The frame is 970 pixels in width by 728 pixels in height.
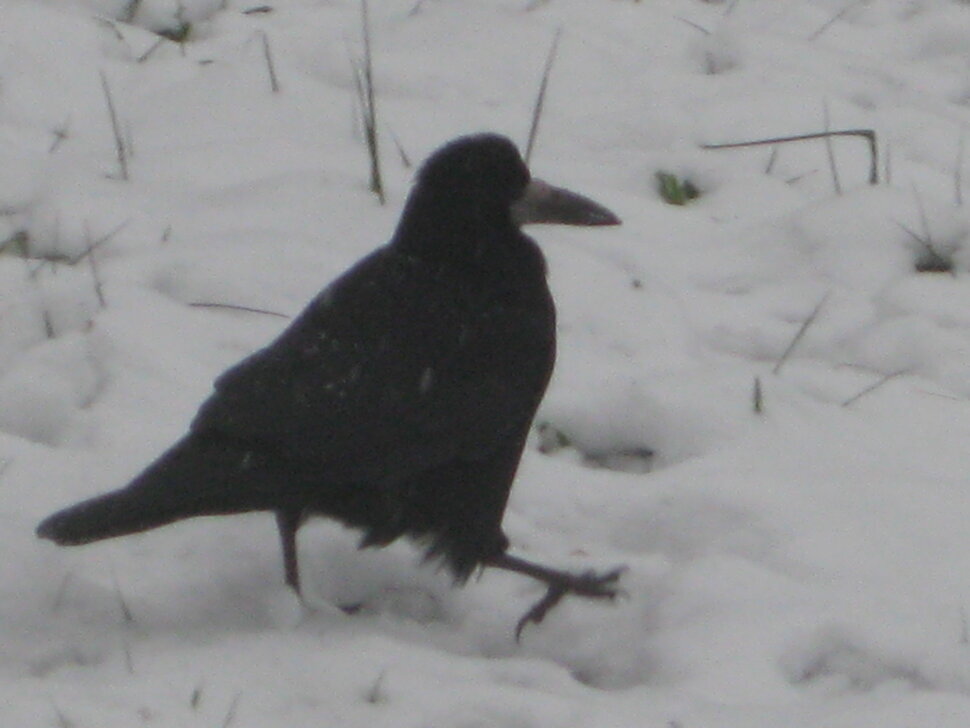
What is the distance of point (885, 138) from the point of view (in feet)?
16.9

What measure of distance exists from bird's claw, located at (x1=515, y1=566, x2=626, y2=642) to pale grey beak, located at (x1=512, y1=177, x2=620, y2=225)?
823mm

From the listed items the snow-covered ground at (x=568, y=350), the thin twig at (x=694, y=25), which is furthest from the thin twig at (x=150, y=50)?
the thin twig at (x=694, y=25)

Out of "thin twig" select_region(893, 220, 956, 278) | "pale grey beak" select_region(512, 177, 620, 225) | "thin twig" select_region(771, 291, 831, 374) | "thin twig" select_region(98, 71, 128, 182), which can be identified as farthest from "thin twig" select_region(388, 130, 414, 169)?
"thin twig" select_region(893, 220, 956, 278)

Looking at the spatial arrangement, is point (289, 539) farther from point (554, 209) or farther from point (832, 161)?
point (832, 161)

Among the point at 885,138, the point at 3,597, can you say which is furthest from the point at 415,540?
the point at 885,138

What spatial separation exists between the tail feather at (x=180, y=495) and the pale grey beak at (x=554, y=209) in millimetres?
870

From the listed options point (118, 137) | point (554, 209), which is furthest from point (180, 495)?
point (118, 137)

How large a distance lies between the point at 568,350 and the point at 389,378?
83 centimetres

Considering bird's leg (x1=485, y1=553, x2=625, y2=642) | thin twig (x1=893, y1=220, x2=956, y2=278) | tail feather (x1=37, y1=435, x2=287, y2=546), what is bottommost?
bird's leg (x1=485, y1=553, x2=625, y2=642)

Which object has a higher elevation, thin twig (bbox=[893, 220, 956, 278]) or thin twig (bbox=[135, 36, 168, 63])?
thin twig (bbox=[135, 36, 168, 63])

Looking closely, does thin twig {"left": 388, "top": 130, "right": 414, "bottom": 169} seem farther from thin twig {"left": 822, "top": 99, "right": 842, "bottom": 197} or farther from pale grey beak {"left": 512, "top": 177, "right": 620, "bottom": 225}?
thin twig {"left": 822, "top": 99, "right": 842, "bottom": 197}

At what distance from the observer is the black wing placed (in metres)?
3.52

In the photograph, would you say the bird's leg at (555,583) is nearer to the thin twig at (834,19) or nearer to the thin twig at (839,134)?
the thin twig at (839,134)

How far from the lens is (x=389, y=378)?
3.63m
